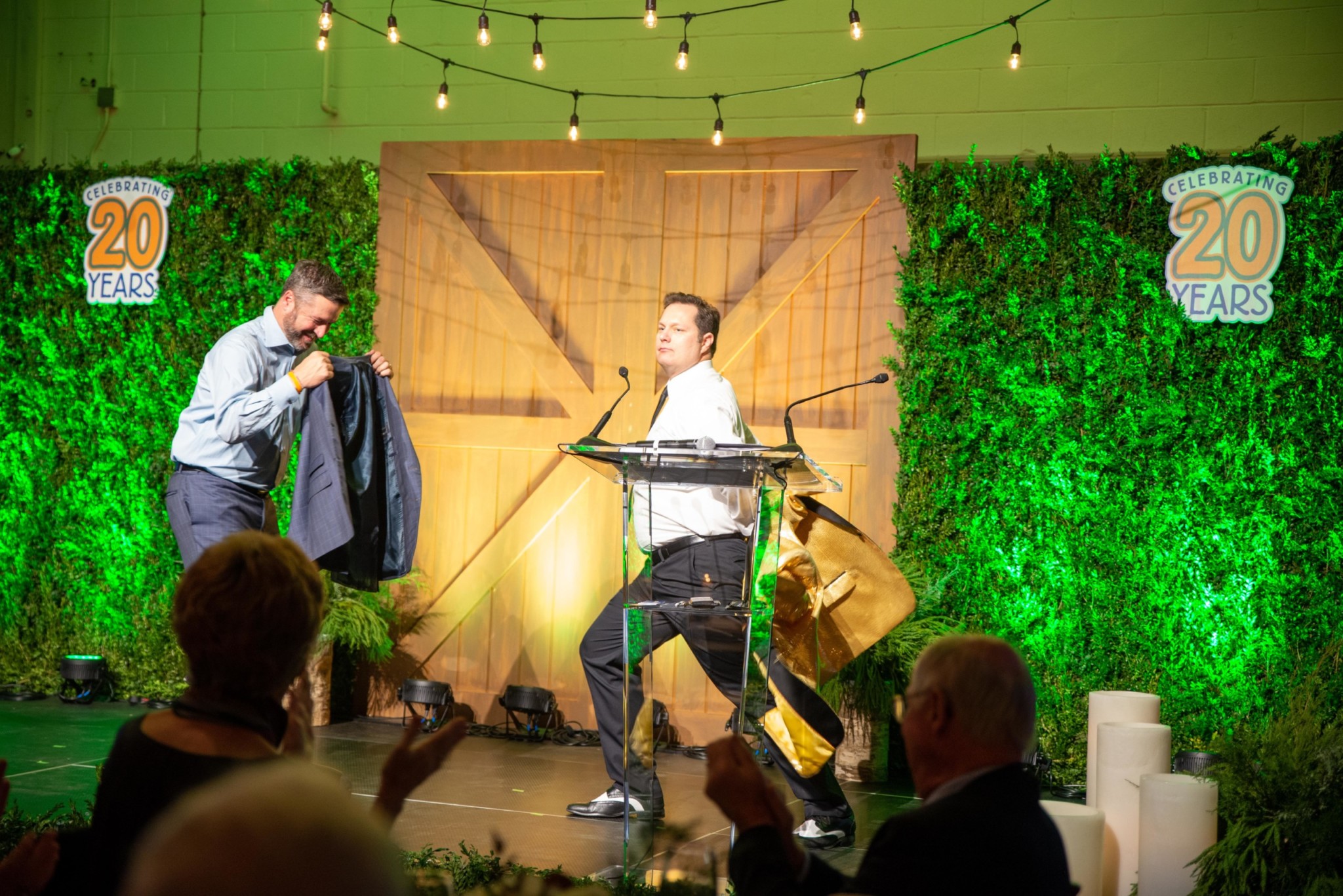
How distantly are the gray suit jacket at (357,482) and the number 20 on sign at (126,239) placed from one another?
2.48 meters

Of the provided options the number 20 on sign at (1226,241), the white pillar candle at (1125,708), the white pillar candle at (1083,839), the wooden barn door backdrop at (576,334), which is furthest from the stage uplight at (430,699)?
the number 20 on sign at (1226,241)

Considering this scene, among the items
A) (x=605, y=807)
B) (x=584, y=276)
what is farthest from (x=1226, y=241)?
(x=605, y=807)

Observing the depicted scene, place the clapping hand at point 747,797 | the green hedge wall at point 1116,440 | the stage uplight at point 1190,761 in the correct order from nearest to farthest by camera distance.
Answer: the clapping hand at point 747,797 < the stage uplight at point 1190,761 < the green hedge wall at point 1116,440

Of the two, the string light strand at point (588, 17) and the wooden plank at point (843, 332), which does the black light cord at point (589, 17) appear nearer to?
the string light strand at point (588, 17)

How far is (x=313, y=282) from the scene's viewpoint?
4.53 metres

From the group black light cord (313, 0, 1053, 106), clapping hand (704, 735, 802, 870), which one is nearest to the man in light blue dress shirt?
black light cord (313, 0, 1053, 106)

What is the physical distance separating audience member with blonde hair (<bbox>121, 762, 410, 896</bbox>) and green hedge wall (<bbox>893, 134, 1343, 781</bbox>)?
488 cm

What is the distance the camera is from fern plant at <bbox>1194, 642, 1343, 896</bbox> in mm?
3107

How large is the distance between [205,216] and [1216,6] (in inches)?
193

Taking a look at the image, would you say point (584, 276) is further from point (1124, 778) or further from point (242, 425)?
point (1124, 778)

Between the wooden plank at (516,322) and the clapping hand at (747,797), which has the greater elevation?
the wooden plank at (516,322)

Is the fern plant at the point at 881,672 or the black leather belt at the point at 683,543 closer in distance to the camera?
the black leather belt at the point at 683,543

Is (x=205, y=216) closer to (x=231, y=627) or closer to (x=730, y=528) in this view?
(x=730, y=528)

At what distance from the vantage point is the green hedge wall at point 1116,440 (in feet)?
17.2
